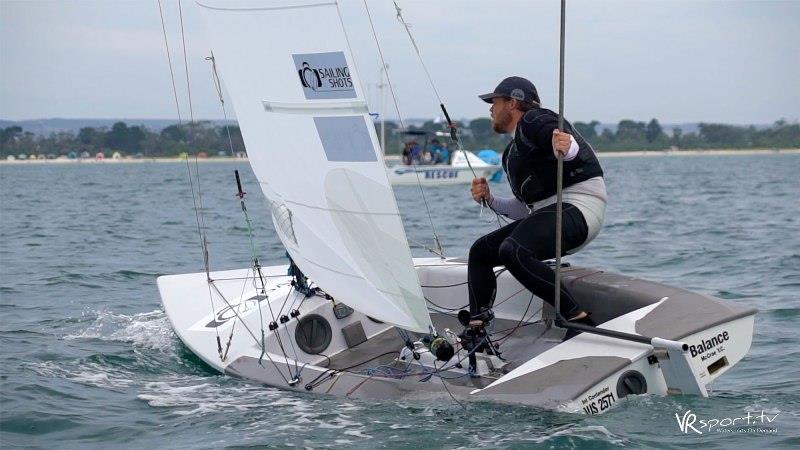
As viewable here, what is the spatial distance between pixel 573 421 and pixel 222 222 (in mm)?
13957

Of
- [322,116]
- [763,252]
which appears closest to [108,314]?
[322,116]

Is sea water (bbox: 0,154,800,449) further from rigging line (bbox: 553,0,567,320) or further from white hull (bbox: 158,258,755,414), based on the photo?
rigging line (bbox: 553,0,567,320)

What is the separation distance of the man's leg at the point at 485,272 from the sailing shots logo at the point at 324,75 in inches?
43.1

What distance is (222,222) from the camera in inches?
706

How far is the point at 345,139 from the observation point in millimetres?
4688

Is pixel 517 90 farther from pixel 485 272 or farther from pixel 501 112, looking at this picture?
pixel 485 272

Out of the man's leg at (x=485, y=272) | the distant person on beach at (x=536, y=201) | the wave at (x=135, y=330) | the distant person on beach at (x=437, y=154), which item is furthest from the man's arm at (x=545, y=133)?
the distant person on beach at (x=437, y=154)

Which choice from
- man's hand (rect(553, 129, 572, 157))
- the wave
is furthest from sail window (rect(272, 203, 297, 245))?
the wave

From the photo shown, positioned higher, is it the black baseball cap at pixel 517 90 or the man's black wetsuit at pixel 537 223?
the black baseball cap at pixel 517 90

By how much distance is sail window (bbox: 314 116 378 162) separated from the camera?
4629 mm

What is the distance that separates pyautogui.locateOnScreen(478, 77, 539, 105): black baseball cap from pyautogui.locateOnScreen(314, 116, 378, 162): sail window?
3.00 ft

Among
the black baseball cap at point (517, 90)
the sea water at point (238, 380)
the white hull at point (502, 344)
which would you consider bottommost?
the sea water at point (238, 380)
